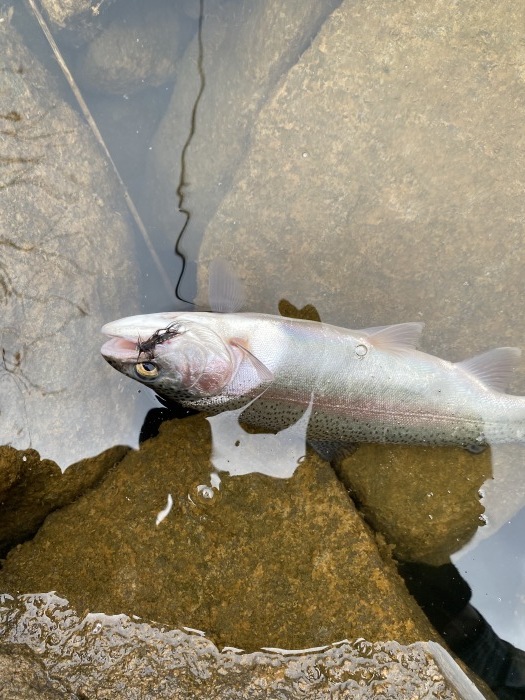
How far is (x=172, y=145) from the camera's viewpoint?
3686 mm

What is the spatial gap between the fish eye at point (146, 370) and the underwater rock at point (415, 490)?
4.60ft

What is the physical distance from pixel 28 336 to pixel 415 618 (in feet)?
9.45

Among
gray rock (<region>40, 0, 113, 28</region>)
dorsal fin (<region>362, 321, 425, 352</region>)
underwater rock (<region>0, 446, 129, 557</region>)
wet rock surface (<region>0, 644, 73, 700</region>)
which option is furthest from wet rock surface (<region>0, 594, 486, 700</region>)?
gray rock (<region>40, 0, 113, 28</region>)

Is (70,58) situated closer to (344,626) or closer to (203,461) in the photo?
(203,461)

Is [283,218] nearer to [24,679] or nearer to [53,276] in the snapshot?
[53,276]

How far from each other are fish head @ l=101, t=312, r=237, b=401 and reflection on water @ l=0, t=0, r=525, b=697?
0.41 m

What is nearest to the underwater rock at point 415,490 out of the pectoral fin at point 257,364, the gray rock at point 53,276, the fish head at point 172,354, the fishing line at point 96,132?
the pectoral fin at point 257,364

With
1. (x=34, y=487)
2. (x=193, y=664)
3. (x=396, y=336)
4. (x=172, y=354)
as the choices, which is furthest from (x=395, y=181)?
(x=193, y=664)

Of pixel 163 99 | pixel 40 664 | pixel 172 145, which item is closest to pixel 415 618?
pixel 40 664

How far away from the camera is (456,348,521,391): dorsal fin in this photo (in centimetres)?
325

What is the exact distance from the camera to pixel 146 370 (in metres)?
2.88

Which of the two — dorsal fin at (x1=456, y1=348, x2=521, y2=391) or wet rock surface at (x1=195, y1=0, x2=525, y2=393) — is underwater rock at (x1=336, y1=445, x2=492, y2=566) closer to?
dorsal fin at (x1=456, y1=348, x2=521, y2=391)

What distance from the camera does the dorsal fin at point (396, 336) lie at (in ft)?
10.5

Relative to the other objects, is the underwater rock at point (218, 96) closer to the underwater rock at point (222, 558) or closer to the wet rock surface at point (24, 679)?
the underwater rock at point (222, 558)
